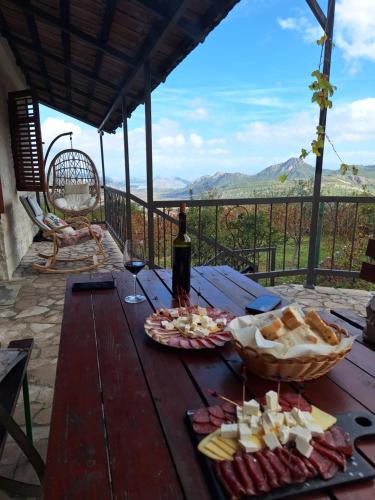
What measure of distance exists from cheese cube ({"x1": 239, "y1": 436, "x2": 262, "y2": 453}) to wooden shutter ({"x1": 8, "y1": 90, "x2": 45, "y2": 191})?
527 centimetres

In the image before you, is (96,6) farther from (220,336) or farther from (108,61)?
(220,336)

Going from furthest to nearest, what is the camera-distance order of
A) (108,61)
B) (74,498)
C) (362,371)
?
(108,61) < (362,371) < (74,498)

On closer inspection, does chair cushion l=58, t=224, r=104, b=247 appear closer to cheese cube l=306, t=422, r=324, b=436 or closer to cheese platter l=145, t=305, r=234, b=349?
cheese platter l=145, t=305, r=234, b=349

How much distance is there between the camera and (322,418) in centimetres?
72

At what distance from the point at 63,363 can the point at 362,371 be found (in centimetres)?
81

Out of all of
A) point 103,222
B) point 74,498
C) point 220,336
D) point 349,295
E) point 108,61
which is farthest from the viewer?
point 103,222

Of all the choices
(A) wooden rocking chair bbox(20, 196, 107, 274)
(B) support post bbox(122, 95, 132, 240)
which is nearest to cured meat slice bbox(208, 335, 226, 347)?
(A) wooden rocking chair bbox(20, 196, 107, 274)

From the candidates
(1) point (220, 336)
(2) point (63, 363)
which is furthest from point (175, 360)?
(2) point (63, 363)

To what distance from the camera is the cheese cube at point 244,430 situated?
64 cm

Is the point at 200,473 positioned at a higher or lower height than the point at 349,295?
higher

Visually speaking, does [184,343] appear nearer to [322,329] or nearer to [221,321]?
[221,321]

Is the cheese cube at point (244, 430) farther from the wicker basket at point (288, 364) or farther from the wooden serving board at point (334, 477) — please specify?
the wicker basket at point (288, 364)

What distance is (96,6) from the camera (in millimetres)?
3191

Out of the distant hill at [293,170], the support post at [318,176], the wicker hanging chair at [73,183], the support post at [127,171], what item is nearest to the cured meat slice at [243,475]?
the distant hill at [293,170]
